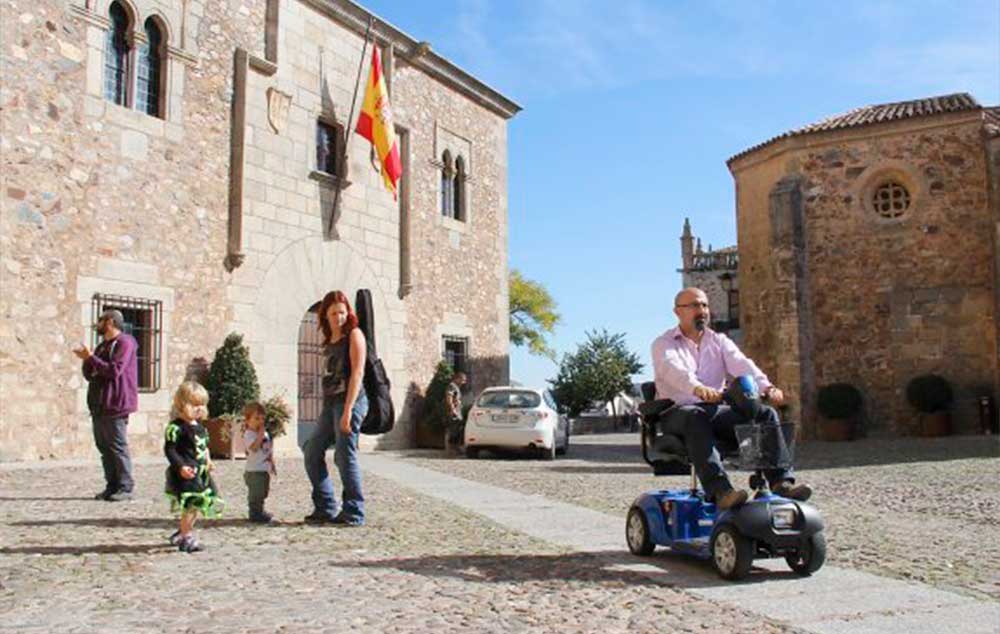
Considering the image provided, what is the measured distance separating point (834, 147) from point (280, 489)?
15323 millimetres

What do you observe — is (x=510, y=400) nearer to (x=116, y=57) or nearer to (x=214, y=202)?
(x=214, y=202)

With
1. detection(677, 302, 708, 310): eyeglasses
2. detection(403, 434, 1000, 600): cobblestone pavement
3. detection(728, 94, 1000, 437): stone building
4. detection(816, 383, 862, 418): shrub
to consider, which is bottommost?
detection(403, 434, 1000, 600): cobblestone pavement

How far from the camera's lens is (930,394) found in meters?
18.3

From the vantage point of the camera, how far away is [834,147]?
20141 mm

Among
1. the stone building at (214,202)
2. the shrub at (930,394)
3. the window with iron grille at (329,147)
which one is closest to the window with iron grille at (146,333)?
the stone building at (214,202)

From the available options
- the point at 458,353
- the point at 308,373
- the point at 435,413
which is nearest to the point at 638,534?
the point at 308,373

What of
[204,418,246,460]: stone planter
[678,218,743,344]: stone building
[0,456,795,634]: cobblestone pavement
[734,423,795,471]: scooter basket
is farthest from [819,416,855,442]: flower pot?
[678,218,743,344]: stone building

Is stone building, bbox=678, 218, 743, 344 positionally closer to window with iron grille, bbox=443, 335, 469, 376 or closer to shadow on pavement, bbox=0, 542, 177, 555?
window with iron grille, bbox=443, 335, 469, 376

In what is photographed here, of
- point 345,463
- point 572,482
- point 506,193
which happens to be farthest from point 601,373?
point 345,463

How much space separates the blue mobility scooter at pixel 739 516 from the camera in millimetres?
4457

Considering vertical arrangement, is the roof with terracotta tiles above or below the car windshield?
above

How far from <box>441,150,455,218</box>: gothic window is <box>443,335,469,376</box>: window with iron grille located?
2579 millimetres

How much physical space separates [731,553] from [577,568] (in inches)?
33.3

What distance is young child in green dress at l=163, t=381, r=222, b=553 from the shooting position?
210 inches
